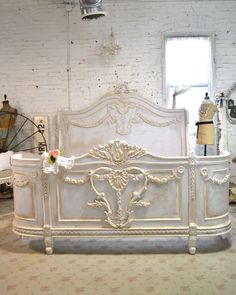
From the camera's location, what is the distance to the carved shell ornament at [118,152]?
379 centimetres

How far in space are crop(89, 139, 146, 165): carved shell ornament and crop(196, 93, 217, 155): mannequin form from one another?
7.99ft

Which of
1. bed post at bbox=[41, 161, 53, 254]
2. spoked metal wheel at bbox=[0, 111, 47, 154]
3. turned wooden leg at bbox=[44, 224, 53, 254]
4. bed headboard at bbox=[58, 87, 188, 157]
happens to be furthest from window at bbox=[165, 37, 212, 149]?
turned wooden leg at bbox=[44, 224, 53, 254]

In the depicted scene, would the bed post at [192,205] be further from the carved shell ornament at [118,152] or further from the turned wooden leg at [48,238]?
the turned wooden leg at [48,238]

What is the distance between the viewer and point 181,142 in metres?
6.17

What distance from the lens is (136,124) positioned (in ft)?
20.3

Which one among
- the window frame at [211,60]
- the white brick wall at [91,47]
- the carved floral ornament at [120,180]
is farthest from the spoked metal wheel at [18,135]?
the carved floral ornament at [120,180]

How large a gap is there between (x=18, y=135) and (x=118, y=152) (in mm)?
3379

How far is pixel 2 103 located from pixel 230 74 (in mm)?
3622

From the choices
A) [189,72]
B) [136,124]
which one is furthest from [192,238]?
[189,72]

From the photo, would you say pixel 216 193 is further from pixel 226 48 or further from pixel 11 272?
pixel 226 48

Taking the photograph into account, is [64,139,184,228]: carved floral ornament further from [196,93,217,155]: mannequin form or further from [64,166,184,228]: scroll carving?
[196,93,217,155]: mannequin form

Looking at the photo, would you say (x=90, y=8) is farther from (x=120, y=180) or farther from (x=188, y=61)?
(x=120, y=180)

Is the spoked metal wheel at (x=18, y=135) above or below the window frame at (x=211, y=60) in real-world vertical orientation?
below

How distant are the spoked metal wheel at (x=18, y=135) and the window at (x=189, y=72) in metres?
2.17
